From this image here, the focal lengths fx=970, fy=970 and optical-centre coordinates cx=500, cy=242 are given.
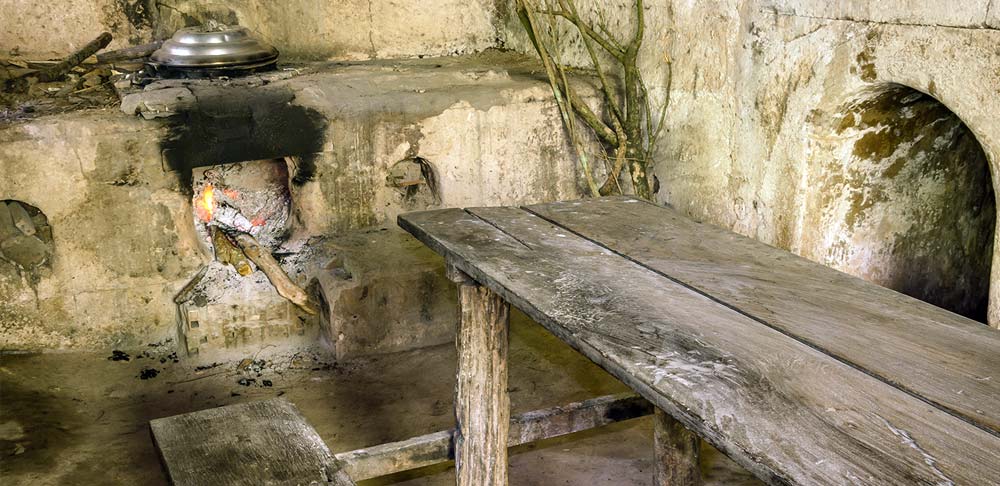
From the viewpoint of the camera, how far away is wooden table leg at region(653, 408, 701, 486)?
3172 millimetres

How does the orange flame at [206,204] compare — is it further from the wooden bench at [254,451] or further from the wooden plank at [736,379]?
the wooden plank at [736,379]

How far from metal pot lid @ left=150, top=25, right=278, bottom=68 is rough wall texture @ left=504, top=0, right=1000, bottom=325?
2288mm

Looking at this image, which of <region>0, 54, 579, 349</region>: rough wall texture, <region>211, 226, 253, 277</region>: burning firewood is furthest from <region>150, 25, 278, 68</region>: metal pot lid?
<region>211, 226, 253, 277</region>: burning firewood

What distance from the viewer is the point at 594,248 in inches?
118

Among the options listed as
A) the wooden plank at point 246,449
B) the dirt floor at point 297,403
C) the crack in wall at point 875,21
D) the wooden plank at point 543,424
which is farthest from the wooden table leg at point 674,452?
the crack in wall at point 875,21

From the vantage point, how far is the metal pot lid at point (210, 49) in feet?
17.3

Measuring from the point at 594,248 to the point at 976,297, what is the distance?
241 centimetres

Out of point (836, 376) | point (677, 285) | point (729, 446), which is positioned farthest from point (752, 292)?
point (729, 446)

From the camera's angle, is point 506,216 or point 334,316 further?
point 334,316

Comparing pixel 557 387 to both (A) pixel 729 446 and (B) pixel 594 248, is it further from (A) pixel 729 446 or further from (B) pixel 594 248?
(A) pixel 729 446

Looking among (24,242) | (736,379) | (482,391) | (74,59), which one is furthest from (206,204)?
(736,379)

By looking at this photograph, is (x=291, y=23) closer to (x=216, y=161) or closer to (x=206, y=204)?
(x=206, y=204)

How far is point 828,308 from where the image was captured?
2.40 m

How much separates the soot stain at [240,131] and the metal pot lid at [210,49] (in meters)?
0.27
